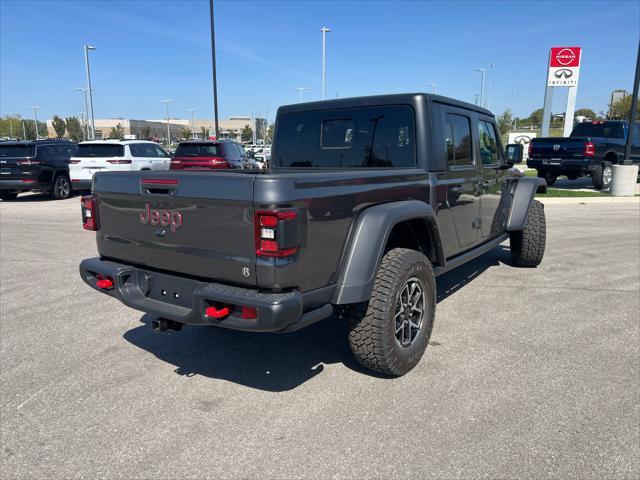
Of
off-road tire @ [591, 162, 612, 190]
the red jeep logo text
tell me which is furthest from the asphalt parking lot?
off-road tire @ [591, 162, 612, 190]

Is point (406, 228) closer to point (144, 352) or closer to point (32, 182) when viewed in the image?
point (144, 352)

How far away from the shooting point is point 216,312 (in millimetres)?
2672

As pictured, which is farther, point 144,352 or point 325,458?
point 144,352

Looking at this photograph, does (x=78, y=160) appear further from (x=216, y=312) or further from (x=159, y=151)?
(x=216, y=312)

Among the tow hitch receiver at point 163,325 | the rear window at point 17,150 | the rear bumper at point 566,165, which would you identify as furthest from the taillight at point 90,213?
the rear bumper at point 566,165

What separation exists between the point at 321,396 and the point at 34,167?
45.2 ft

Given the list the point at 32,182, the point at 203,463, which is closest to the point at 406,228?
the point at 203,463

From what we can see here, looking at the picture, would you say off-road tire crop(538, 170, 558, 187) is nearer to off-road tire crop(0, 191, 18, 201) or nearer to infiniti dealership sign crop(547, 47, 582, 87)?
infiniti dealership sign crop(547, 47, 582, 87)

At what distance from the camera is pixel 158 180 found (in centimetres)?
297

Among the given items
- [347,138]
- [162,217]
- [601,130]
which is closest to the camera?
[162,217]

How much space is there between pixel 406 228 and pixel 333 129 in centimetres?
121

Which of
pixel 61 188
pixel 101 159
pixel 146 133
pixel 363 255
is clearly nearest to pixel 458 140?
pixel 363 255

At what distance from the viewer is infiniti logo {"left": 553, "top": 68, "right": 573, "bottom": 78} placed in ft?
69.0

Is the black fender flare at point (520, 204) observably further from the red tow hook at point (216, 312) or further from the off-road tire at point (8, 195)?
the off-road tire at point (8, 195)
